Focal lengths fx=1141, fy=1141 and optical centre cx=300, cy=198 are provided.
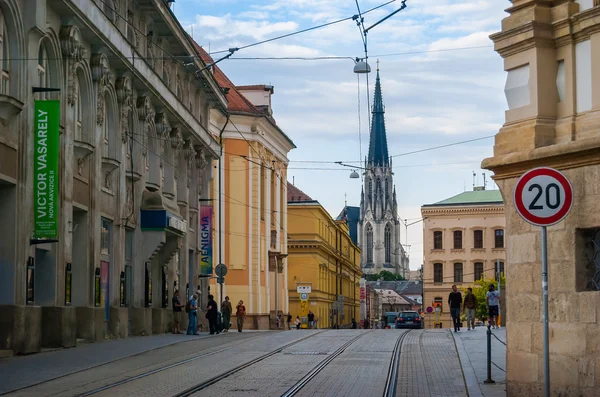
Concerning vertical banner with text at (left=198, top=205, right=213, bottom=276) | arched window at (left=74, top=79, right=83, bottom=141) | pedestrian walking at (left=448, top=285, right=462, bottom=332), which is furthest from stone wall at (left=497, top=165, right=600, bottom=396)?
vertical banner with text at (left=198, top=205, right=213, bottom=276)

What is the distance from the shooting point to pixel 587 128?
13.6 meters

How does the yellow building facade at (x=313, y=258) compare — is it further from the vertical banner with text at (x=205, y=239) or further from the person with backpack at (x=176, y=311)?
the person with backpack at (x=176, y=311)

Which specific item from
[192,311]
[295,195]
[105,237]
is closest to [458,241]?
[295,195]

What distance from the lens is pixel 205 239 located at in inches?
1866

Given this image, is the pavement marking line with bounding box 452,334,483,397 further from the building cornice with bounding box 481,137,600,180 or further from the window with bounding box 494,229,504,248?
the window with bounding box 494,229,504,248

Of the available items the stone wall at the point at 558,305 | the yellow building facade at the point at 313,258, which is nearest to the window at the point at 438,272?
the yellow building facade at the point at 313,258

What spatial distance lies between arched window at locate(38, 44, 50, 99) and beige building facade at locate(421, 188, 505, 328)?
8178 centimetres

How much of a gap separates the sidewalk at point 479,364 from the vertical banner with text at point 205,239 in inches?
605

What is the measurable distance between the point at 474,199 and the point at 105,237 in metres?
82.8

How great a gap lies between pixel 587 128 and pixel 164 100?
85.4 ft

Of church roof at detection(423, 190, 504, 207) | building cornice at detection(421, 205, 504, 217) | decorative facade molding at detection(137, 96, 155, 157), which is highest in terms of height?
church roof at detection(423, 190, 504, 207)

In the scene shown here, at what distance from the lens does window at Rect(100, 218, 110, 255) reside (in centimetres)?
3192

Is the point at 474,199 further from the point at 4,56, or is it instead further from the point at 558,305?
the point at 558,305

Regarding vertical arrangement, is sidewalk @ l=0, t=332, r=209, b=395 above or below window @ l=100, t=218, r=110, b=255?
below
